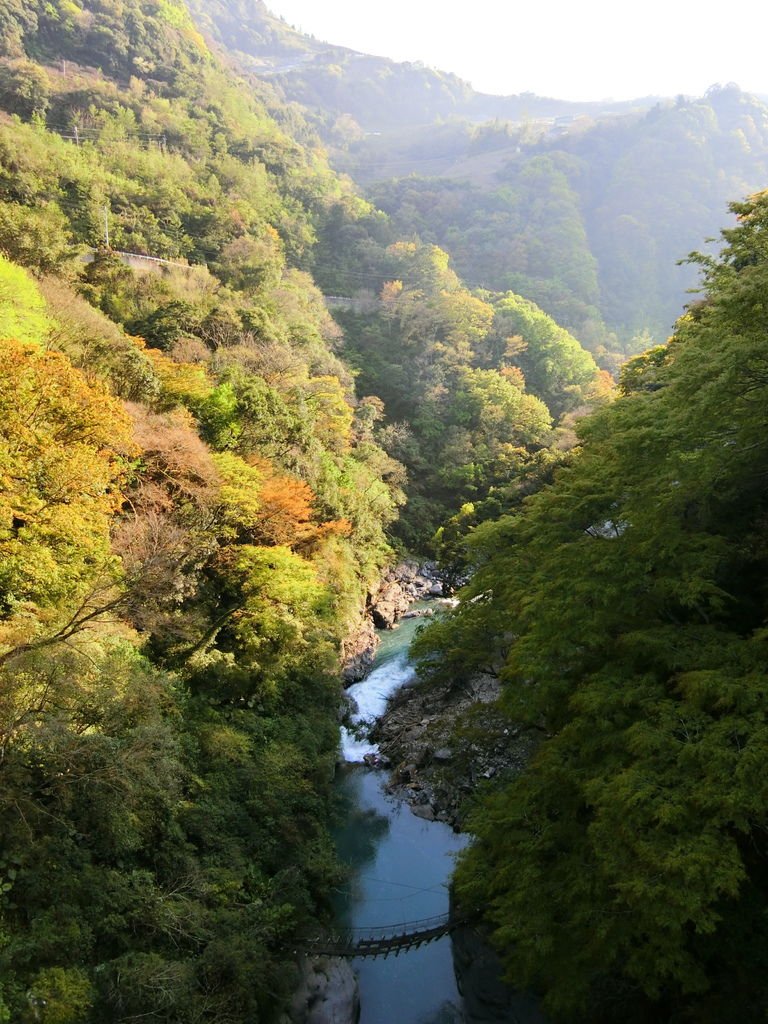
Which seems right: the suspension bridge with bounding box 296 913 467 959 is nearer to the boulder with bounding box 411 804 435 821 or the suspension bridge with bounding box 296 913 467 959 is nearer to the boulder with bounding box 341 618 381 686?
the boulder with bounding box 411 804 435 821

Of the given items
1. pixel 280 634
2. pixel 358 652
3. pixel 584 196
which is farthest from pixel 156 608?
pixel 584 196

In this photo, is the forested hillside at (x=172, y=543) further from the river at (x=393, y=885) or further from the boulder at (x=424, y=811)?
the boulder at (x=424, y=811)

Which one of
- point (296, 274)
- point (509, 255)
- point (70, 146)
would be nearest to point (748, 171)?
point (509, 255)

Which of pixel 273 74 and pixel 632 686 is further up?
pixel 273 74

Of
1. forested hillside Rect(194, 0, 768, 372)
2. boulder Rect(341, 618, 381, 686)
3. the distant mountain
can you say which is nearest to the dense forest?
boulder Rect(341, 618, 381, 686)

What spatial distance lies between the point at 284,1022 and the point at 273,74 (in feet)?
482

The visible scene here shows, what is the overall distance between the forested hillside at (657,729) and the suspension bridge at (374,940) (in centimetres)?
145

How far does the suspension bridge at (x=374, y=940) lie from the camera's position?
31.5 feet

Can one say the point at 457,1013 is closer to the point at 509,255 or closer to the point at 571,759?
the point at 571,759

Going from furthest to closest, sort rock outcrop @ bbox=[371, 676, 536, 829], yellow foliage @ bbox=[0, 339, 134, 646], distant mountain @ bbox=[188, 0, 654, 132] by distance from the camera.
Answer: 1. distant mountain @ bbox=[188, 0, 654, 132]
2. rock outcrop @ bbox=[371, 676, 536, 829]
3. yellow foliage @ bbox=[0, 339, 134, 646]

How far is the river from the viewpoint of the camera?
33.1 ft

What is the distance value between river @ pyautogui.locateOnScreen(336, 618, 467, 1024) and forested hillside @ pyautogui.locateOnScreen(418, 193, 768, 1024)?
2.33 m

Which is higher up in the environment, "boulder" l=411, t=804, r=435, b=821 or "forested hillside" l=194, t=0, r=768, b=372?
"forested hillside" l=194, t=0, r=768, b=372

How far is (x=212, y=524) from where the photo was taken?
1491 centimetres
